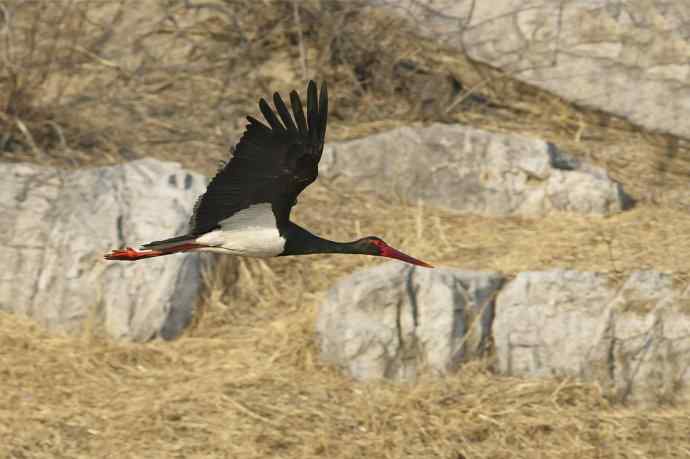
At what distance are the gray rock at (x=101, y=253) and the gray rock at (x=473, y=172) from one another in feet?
4.06

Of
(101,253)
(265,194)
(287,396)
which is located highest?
(265,194)

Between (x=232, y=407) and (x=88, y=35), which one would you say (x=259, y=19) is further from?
(x=232, y=407)

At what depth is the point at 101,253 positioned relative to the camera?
6.53 meters

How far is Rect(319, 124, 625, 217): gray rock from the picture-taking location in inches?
293

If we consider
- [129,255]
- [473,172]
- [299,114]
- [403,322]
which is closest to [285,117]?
[299,114]

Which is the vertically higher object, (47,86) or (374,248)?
(47,86)

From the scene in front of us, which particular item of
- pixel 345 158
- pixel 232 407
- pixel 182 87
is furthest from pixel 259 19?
pixel 232 407

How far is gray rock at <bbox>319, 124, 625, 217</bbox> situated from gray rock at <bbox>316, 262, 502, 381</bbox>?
151 centimetres

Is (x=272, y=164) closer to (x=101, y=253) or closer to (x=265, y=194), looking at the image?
(x=265, y=194)

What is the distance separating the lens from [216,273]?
6.65 metres

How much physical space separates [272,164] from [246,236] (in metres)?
0.55

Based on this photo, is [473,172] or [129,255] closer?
[129,255]

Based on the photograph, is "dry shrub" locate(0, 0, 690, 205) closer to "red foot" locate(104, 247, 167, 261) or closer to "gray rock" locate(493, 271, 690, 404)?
"gray rock" locate(493, 271, 690, 404)

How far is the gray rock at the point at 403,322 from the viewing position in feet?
19.5
